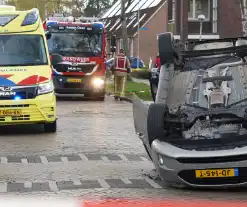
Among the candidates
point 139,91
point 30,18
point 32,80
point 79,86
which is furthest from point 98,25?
point 32,80

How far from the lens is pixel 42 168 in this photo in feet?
35.5

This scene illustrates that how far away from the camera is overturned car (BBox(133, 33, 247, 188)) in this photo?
8406mm

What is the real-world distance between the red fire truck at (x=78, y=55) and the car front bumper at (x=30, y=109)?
34.3 feet

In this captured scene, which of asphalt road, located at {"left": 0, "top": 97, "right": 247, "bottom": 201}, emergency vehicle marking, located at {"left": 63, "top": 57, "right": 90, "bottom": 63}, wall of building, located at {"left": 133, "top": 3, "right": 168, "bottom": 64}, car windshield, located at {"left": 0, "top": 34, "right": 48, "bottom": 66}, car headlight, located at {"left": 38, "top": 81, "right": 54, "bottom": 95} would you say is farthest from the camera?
wall of building, located at {"left": 133, "top": 3, "right": 168, "bottom": 64}

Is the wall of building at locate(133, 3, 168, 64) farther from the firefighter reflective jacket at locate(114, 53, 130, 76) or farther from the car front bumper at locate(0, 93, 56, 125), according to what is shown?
the car front bumper at locate(0, 93, 56, 125)

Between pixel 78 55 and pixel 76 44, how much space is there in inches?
19.0

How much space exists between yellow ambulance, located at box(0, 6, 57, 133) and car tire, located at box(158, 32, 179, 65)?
5790 millimetres

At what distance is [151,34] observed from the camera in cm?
6309

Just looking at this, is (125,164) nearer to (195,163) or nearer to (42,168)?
(42,168)

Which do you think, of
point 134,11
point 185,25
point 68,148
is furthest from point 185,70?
point 134,11

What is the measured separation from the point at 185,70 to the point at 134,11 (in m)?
61.3

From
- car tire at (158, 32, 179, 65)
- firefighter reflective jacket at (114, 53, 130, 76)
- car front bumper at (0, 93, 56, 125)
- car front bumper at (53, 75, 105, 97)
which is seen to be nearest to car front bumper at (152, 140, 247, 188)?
car tire at (158, 32, 179, 65)

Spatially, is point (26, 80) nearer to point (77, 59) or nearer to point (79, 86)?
point (77, 59)

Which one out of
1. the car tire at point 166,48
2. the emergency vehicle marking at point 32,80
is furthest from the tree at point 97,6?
the car tire at point 166,48
